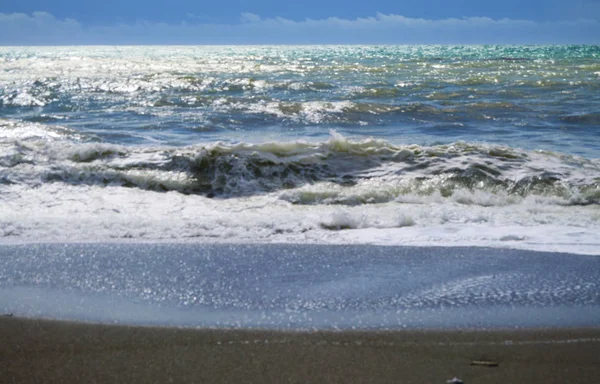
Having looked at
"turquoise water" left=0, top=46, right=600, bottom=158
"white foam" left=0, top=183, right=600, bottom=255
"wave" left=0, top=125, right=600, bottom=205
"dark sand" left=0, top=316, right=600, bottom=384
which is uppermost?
"turquoise water" left=0, top=46, right=600, bottom=158

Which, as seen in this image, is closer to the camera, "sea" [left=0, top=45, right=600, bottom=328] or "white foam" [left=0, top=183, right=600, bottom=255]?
"sea" [left=0, top=45, right=600, bottom=328]

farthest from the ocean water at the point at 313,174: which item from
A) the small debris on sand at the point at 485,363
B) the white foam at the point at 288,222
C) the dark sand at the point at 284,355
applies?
the small debris on sand at the point at 485,363

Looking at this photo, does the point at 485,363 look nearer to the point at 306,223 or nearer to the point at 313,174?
the point at 306,223

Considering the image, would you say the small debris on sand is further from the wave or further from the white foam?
the wave

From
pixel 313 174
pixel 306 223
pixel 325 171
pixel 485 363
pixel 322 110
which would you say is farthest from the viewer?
pixel 322 110

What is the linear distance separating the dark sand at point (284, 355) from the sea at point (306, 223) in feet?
0.57

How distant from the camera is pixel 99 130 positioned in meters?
12.0

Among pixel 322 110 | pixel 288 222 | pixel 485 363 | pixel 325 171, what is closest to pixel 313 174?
pixel 325 171

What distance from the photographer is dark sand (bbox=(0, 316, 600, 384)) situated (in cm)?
255

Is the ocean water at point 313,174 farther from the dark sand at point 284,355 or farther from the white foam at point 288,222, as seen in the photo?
the dark sand at point 284,355

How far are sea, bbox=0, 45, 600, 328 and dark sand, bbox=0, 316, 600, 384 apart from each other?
0.17 metres

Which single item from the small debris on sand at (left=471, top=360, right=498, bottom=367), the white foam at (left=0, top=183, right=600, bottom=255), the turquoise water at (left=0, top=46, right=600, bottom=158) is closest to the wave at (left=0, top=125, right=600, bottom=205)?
the white foam at (left=0, top=183, right=600, bottom=255)

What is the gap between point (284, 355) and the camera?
276 centimetres

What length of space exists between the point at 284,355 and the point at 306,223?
8.53ft
